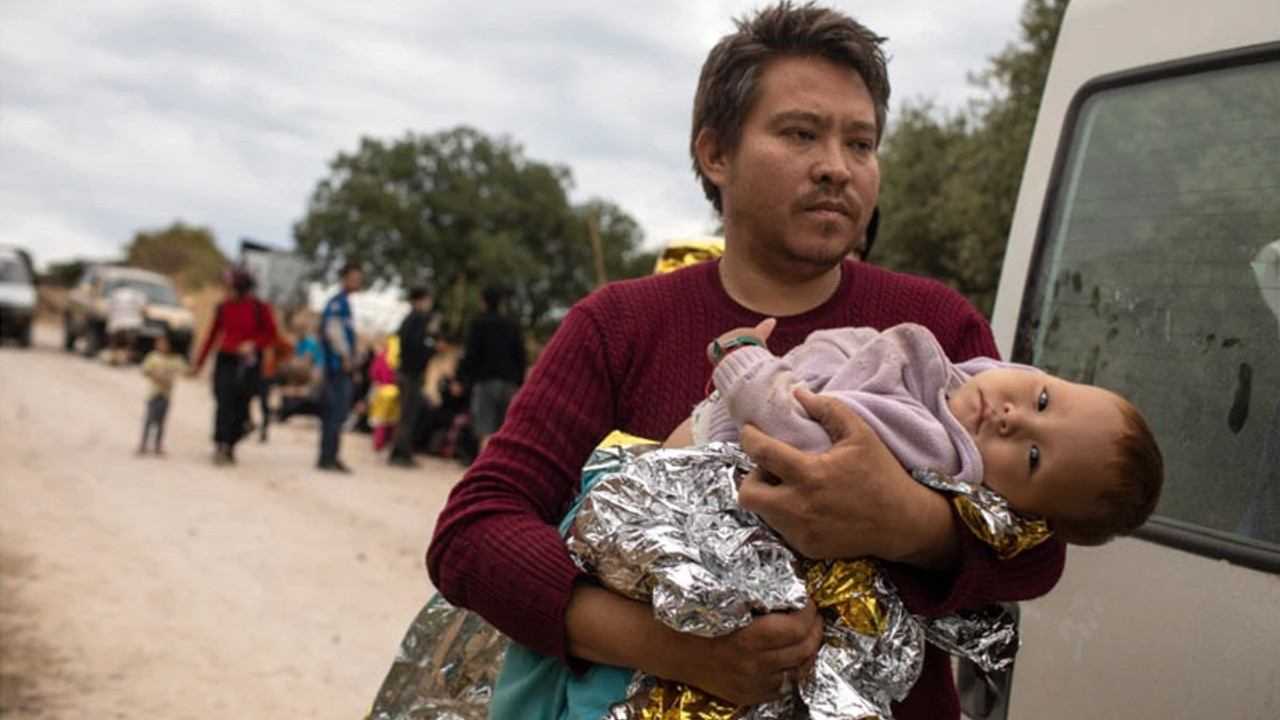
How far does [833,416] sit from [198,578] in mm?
6701

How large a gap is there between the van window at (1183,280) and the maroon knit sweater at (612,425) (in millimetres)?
486

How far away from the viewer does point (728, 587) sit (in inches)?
59.1

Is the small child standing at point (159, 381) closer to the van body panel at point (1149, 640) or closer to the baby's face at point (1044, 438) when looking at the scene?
the van body panel at point (1149, 640)

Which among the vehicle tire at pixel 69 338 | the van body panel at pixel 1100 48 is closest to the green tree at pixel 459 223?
the vehicle tire at pixel 69 338

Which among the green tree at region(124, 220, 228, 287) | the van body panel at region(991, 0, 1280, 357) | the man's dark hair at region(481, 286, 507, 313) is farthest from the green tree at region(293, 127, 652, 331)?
the van body panel at region(991, 0, 1280, 357)

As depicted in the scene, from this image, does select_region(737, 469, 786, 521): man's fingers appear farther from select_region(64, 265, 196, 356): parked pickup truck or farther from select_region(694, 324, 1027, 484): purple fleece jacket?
select_region(64, 265, 196, 356): parked pickup truck

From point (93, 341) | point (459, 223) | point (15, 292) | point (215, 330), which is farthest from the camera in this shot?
point (459, 223)

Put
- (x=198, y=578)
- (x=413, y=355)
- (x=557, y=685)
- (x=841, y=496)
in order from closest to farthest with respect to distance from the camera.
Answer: (x=841, y=496) < (x=557, y=685) < (x=198, y=578) < (x=413, y=355)

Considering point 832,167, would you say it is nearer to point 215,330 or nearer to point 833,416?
point 833,416

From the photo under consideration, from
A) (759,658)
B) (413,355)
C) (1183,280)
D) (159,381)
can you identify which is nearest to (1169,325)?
(1183,280)

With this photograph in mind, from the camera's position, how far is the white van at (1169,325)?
193 cm

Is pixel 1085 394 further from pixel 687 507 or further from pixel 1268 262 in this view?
pixel 1268 262

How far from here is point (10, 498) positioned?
9523 millimetres

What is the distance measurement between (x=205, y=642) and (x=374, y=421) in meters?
8.61
